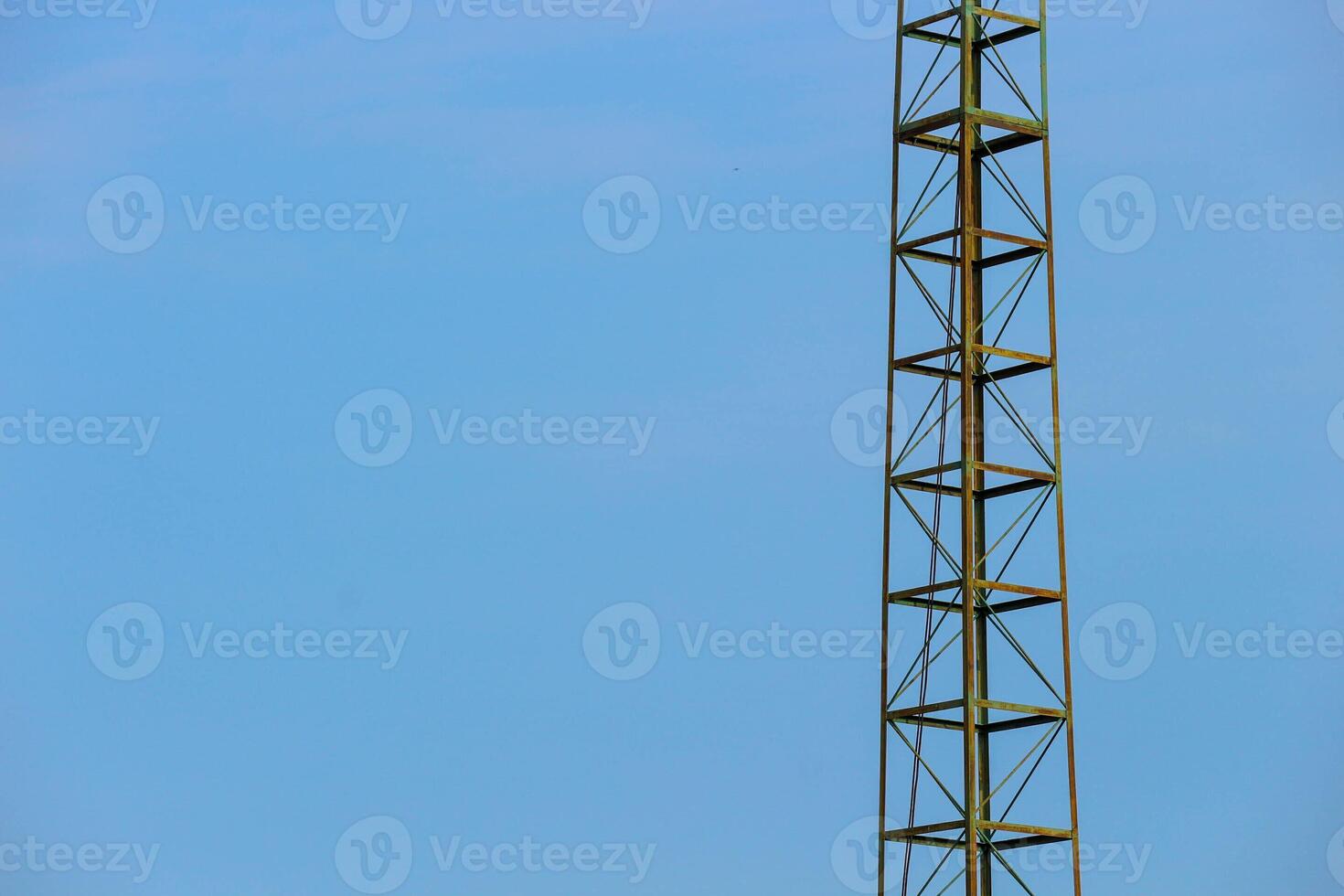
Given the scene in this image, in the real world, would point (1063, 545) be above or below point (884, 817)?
above

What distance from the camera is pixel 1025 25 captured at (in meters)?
47.2

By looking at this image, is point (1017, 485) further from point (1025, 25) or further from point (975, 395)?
point (1025, 25)

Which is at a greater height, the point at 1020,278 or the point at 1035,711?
the point at 1020,278

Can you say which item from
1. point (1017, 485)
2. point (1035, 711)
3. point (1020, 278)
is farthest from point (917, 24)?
point (1035, 711)

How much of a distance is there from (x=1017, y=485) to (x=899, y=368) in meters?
2.80

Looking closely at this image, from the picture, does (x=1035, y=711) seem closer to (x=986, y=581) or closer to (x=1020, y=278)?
(x=986, y=581)

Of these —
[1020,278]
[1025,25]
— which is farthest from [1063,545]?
[1025,25]

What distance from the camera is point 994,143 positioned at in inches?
1858

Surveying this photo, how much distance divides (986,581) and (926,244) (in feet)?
19.2

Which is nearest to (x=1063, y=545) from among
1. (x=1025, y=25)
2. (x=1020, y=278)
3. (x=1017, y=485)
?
(x=1017, y=485)

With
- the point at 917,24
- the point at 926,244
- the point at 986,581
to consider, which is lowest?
the point at 986,581

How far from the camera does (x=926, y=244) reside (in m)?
47.1

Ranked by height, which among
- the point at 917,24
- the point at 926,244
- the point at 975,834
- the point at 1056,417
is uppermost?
the point at 917,24

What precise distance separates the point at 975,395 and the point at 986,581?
10.4 ft
